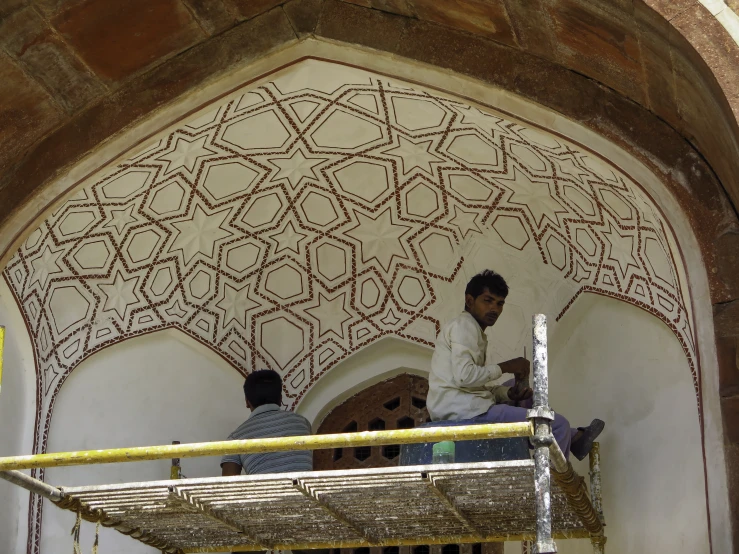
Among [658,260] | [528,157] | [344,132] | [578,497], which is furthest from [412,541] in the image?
[344,132]

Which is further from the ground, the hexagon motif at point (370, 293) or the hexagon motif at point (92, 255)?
the hexagon motif at point (92, 255)

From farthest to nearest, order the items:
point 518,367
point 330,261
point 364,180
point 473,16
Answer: point 330,261
point 364,180
point 518,367
point 473,16

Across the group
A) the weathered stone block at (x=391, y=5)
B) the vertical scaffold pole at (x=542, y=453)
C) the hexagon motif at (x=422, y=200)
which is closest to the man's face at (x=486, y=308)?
the hexagon motif at (x=422, y=200)

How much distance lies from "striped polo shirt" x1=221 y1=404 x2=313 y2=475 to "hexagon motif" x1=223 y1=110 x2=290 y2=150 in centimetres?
124

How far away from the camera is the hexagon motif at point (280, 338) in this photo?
23.3 ft

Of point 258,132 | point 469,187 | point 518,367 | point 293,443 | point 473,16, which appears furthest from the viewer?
point 469,187

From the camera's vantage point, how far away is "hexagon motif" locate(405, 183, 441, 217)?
671 centimetres

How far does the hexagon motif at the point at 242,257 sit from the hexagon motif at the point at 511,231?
125 cm

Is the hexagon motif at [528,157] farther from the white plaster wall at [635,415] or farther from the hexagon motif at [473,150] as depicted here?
the white plaster wall at [635,415]

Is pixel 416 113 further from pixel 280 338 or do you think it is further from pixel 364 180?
pixel 280 338

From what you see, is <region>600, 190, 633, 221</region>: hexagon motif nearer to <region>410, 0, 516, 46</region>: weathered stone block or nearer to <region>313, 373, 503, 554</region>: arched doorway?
<region>410, 0, 516, 46</region>: weathered stone block

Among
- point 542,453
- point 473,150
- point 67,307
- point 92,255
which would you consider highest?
point 473,150

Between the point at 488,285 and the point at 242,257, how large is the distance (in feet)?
4.89

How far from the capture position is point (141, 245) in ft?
22.5
